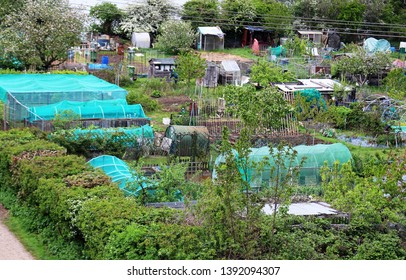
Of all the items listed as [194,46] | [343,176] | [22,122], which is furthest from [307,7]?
[343,176]

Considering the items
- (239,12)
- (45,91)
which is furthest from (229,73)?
(239,12)

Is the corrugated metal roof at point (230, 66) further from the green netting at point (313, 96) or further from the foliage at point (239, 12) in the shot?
the foliage at point (239, 12)

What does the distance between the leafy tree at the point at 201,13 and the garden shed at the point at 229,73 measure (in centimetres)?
1347

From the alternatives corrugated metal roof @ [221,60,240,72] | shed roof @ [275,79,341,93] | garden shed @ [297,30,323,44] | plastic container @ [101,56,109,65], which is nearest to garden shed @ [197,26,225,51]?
garden shed @ [297,30,323,44]

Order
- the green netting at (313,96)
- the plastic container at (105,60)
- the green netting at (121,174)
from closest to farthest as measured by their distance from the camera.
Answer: the green netting at (121,174) < the green netting at (313,96) < the plastic container at (105,60)

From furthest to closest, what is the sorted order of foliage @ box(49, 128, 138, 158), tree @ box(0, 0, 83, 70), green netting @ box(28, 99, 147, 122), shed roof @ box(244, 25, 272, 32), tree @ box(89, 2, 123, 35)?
shed roof @ box(244, 25, 272, 32), tree @ box(89, 2, 123, 35), tree @ box(0, 0, 83, 70), green netting @ box(28, 99, 147, 122), foliage @ box(49, 128, 138, 158)

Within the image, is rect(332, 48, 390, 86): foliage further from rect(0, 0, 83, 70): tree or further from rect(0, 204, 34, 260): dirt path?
rect(0, 204, 34, 260): dirt path

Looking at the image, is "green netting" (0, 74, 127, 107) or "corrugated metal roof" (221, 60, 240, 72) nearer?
"green netting" (0, 74, 127, 107)

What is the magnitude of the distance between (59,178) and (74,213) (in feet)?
7.82

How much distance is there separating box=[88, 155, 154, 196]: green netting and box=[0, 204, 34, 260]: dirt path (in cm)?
313

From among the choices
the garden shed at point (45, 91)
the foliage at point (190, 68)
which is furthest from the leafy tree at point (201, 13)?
the garden shed at point (45, 91)

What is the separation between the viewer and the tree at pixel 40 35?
38250 millimetres

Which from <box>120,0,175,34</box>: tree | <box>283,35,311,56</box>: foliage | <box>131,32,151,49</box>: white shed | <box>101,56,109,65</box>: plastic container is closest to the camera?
<box>101,56,109,65</box>: plastic container

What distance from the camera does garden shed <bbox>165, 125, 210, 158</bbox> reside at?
1032 inches
